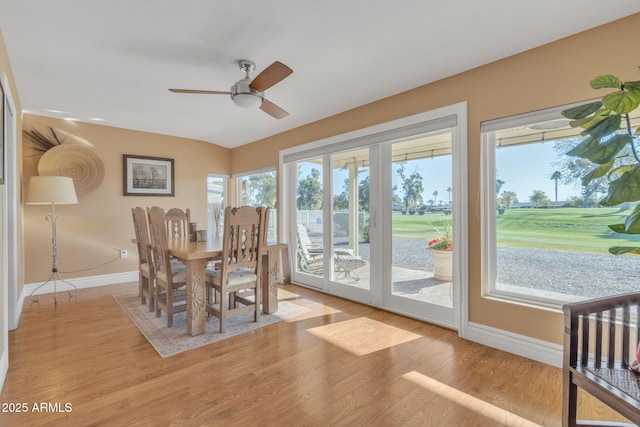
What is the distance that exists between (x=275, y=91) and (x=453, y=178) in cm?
198

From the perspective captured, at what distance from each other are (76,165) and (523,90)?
5.31 meters

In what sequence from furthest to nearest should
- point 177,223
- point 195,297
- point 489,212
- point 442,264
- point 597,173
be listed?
point 177,223 → point 442,264 → point 195,297 → point 489,212 → point 597,173

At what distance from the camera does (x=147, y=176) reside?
489 cm

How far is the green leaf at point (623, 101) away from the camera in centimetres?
128

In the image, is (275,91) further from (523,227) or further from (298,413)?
(298,413)

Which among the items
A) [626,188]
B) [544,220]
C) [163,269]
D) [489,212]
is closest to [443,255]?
[489,212]

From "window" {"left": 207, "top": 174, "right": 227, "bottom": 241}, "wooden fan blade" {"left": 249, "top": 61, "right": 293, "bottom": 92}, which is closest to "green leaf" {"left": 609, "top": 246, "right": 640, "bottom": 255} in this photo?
"wooden fan blade" {"left": 249, "top": 61, "right": 293, "bottom": 92}

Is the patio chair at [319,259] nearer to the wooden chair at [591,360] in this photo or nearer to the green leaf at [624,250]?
the wooden chair at [591,360]

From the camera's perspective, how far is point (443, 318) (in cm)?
286

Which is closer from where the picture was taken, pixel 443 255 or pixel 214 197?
pixel 443 255

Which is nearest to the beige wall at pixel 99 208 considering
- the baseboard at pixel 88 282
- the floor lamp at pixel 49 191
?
the baseboard at pixel 88 282

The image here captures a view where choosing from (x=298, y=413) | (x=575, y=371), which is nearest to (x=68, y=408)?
(x=298, y=413)

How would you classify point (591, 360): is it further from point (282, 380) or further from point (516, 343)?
point (282, 380)

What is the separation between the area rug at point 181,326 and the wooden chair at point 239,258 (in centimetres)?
11
